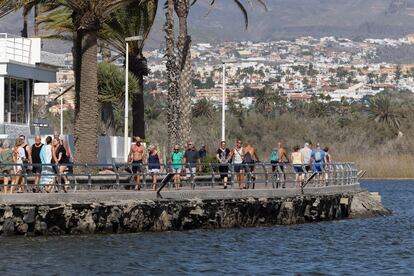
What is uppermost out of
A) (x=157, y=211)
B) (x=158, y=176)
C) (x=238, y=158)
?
(x=238, y=158)

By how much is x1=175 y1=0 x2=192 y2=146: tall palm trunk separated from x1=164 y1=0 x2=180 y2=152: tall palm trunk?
0.20m

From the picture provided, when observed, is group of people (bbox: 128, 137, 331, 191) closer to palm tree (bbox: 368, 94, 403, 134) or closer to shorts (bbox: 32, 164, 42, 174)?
shorts (bbox: 32, 164, 42, 174)

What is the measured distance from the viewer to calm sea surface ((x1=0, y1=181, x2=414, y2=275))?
27.3m

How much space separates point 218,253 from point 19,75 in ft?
59.8

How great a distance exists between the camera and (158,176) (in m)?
39.0

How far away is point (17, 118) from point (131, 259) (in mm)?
19961

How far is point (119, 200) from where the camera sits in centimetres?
3328

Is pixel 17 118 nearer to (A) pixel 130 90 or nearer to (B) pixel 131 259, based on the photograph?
(A) pixel 130 90

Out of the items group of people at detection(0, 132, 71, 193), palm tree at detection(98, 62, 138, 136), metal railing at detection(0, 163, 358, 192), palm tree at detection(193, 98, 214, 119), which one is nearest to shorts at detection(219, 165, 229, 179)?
metal railing at detection(0, 163, 358, 192)

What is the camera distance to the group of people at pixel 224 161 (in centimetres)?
3616

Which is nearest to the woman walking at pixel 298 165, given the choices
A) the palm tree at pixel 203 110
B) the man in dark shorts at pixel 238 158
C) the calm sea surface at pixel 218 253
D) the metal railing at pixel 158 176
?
the metal railing at pixel 158 176

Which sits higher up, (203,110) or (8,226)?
(203,110)

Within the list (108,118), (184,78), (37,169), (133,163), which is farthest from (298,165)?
→ (108,118)

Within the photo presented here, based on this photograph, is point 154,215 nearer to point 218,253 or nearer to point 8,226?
point 218,253
